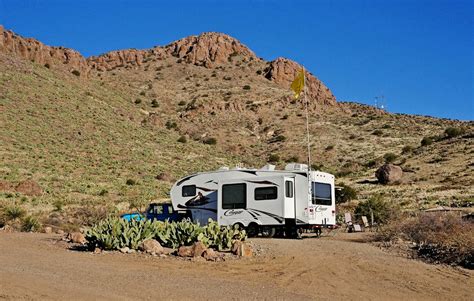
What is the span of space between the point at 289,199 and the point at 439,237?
6.66 metres

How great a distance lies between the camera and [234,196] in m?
21.1

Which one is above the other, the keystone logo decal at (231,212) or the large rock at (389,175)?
the large rock at (389,175)

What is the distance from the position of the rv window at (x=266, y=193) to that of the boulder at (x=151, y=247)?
25.2 ft

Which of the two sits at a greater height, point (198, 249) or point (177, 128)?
point (177, 128)

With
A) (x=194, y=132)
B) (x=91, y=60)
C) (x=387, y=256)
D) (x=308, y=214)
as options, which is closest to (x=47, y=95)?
(x=194, y=132)

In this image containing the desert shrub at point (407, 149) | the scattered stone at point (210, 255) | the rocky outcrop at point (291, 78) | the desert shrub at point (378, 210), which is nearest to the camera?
the scattered stone at point (210, 255)

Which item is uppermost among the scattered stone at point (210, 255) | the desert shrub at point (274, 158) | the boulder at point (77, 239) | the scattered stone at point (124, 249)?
the desert shrub at point (274, 158)

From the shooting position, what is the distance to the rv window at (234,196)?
20859 mm

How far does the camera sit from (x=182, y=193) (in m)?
23.5

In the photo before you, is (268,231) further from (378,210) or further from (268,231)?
(378,210)

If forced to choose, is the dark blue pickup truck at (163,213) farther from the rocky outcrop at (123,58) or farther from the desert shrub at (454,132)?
the rocky outcrop at (123,58)

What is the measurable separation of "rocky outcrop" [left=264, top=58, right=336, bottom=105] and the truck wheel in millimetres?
67213

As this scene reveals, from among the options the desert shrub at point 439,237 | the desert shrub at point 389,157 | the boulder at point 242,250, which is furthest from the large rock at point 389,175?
the boulder at point 242,250

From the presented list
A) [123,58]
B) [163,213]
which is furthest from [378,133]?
[123,58]
